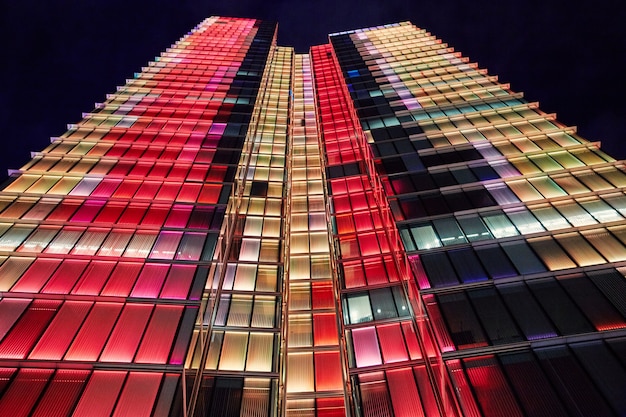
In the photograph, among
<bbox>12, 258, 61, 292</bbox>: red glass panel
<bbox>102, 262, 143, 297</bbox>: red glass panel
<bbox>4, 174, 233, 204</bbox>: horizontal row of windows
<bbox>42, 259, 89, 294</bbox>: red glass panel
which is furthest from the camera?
<bbox>4, 174, 233, 204</bbox>: horizontal row of windows

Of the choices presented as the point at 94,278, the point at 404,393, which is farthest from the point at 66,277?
the point at 404,393

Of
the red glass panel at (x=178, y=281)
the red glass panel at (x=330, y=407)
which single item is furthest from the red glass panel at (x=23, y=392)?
the red glass panel at (x=330, y=407)

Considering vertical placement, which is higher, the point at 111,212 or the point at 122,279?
the point at 111,212

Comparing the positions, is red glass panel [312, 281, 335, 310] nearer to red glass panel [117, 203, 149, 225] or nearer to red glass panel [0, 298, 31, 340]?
red glass panel [117, 203, 149, 225]

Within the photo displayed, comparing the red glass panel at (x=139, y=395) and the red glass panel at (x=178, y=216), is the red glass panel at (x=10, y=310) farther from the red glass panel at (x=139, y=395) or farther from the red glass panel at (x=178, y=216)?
the red glass panel at (x=178, y=216)

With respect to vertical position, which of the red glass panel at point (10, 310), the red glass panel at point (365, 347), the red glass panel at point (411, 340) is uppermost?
the red glass panel at point (10, 310)

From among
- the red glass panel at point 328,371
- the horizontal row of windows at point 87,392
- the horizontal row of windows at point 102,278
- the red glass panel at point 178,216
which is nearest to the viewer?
the horizontal row of windows at point 87,392

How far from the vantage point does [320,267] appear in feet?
103

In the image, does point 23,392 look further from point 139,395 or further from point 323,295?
point 323,295

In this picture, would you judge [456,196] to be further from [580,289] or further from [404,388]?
[404,388]

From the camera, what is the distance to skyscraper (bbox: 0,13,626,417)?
59.6 ft

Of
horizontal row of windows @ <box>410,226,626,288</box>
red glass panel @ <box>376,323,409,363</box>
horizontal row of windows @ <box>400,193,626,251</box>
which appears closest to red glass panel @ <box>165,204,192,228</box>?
red glass panel @ <box>376,323,409,363</box>

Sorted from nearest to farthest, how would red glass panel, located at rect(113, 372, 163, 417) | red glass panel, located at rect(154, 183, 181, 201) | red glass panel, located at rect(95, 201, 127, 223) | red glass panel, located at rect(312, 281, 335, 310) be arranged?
red glass panel, located at rect(113, 372, 163, 417) < red glass panel, located at rect(95, 201, 127, 223) < red glass panel, located at rect(312, 281, 335, 310) < red glass panel, located at rect(154, 183, 181, 201)

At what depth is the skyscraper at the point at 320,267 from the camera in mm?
18172
